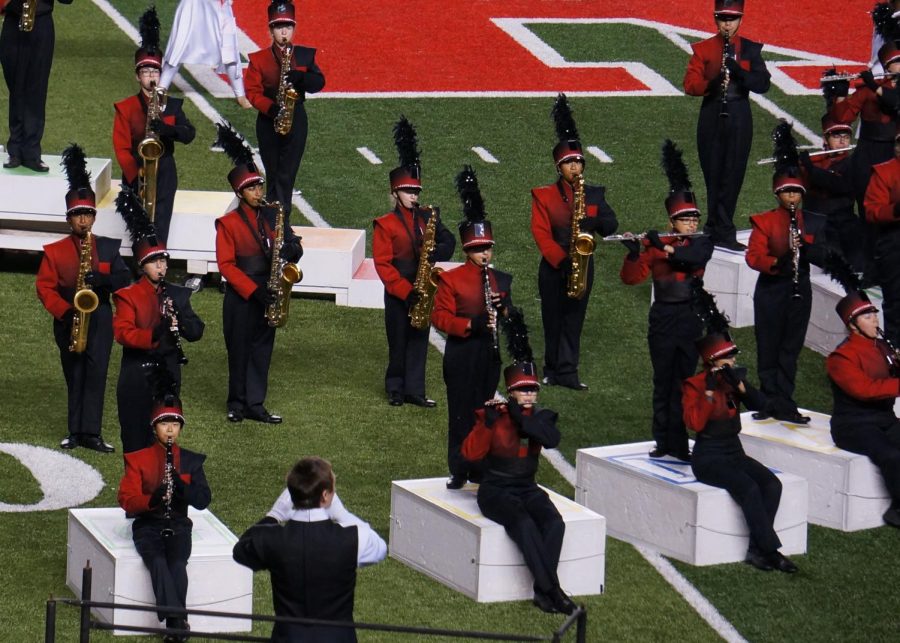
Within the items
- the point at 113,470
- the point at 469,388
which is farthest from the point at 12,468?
the point at 469,388

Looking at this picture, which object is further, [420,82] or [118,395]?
[420,82]

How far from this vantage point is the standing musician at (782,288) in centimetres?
1263

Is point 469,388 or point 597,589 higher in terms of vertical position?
point 469,388

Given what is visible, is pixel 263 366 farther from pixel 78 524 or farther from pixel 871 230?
pixel 871 230

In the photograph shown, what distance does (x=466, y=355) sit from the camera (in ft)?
38.9

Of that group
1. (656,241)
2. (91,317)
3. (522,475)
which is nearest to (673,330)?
(656,241)

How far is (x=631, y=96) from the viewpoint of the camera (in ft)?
67.3

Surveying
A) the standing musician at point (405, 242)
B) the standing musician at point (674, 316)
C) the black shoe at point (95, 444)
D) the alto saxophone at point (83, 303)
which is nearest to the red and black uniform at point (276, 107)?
the standing musician at point (405, 242)

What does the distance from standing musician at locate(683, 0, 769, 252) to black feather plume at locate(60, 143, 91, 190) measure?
4.33m

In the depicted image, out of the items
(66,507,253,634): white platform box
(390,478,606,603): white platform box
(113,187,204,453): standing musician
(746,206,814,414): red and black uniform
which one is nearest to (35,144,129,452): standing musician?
(113,187,204,453): standing musician

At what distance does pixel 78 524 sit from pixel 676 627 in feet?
9.61

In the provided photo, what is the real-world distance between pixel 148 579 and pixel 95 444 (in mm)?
2559

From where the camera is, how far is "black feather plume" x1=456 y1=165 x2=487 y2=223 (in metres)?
12.1

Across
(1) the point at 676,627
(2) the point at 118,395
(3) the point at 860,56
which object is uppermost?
(3) the point at 860,56
